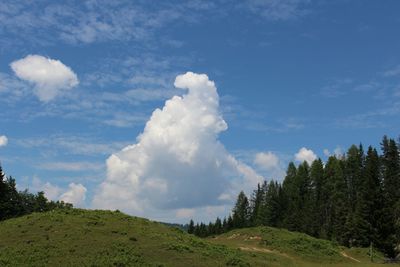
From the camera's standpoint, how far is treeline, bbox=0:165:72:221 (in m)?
99.3

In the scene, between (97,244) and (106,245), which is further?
(97,244)

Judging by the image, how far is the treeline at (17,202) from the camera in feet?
326

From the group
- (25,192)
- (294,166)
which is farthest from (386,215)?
(25,192)

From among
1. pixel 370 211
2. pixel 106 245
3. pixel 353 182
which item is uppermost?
pixel 353 182

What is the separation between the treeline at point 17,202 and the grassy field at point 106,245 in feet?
142

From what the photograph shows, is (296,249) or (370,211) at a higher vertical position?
(370,211)

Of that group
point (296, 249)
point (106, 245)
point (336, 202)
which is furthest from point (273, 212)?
point (106, 245)

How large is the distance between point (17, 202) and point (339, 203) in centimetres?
8393

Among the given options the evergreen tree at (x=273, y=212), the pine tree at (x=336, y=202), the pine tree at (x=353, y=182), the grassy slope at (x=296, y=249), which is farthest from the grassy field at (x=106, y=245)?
the evergreen tree at (x=273, y=212)

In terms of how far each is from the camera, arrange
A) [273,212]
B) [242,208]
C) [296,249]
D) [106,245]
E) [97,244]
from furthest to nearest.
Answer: [242,208]
[273,212]
[296,249]
[97,244]
[106,245]

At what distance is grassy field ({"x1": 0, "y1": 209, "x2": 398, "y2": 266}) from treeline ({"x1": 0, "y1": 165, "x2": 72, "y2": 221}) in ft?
142

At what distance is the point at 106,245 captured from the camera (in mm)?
49594

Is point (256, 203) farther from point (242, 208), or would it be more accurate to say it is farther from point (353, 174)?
point (353, 174)

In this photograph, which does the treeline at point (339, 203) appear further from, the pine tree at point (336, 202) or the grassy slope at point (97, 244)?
the grassy slope at point (97, 244)
